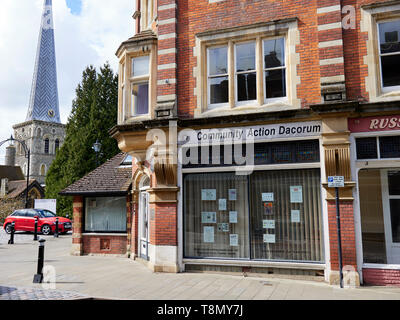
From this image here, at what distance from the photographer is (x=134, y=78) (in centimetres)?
1090

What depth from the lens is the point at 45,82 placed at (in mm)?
86125

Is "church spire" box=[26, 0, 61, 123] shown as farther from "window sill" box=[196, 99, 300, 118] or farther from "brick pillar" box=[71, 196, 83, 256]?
"window sill" box=[196, 99, 300, 118]

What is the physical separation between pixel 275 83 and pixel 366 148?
291 cm

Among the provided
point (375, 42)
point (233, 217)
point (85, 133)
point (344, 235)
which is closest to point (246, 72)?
point (375, 42)

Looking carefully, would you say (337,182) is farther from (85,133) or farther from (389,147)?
(85,133)

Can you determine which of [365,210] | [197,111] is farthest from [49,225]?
[365,210]

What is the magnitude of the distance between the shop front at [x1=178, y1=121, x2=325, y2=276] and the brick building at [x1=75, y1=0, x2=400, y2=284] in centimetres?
3

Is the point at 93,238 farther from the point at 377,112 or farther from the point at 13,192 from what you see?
the point at 13,192

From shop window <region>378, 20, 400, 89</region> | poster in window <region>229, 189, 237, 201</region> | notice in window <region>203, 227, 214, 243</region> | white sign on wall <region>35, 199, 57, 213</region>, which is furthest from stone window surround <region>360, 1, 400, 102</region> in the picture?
white sign on wall <region>35, 199, 57, 213</region>

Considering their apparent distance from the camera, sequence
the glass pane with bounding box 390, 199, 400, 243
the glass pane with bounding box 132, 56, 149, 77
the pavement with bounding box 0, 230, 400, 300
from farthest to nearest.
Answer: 1. the glass pane with bounding box 132, 56, 149, 77
2. the glass pane with bounding box 390, 199, 400, 243
3. the pavement with bounding box 0, 230, 400, 300

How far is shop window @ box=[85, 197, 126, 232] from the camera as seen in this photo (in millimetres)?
13281

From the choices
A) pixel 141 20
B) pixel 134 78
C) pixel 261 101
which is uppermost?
pixel 141 20

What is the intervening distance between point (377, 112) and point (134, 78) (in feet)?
23.1

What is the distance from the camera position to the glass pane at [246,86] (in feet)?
31.7
